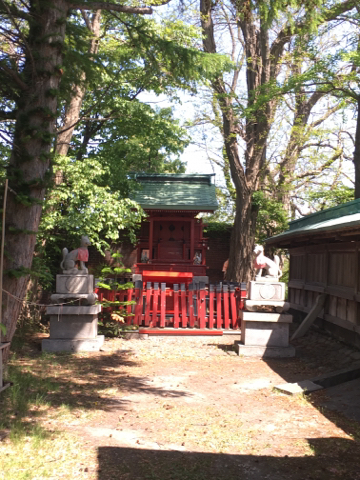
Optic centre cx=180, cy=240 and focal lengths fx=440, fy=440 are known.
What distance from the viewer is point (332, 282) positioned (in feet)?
35.6

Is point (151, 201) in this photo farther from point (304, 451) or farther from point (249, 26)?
point (304, 451)

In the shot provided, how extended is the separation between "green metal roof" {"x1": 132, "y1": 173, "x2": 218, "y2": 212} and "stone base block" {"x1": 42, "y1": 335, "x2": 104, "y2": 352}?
20.6 feet

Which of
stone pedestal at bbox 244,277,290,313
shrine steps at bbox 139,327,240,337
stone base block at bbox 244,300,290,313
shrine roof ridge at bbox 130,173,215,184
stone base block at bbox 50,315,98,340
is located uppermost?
shrine roof ridge at bbox 130,173,215,184

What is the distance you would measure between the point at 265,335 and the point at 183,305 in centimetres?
276

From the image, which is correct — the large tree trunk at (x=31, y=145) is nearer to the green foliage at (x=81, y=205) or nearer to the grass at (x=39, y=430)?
the grass at (x=39, y=430)

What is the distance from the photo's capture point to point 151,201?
15.6 m

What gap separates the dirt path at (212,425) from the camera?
13.8 ft

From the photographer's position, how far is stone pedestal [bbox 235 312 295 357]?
956 centimetres

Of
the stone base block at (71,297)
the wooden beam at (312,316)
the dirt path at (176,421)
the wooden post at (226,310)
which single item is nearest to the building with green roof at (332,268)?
the wooden beam at (312,316)

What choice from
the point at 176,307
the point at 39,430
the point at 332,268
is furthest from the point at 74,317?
the point at 332,268

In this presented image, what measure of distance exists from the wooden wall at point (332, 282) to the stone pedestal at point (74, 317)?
5.46 m

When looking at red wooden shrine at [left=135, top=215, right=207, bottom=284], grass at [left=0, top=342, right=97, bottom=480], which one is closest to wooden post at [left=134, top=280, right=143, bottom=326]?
red wooden shrine at [left=135, top=215, right=207, bottom=284]

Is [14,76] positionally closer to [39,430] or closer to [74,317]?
[39,430]

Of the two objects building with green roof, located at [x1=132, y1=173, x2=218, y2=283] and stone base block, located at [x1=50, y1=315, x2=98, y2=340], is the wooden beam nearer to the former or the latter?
building with green roof, located at [x1=132, y1=173, x2=218, y2=283]
